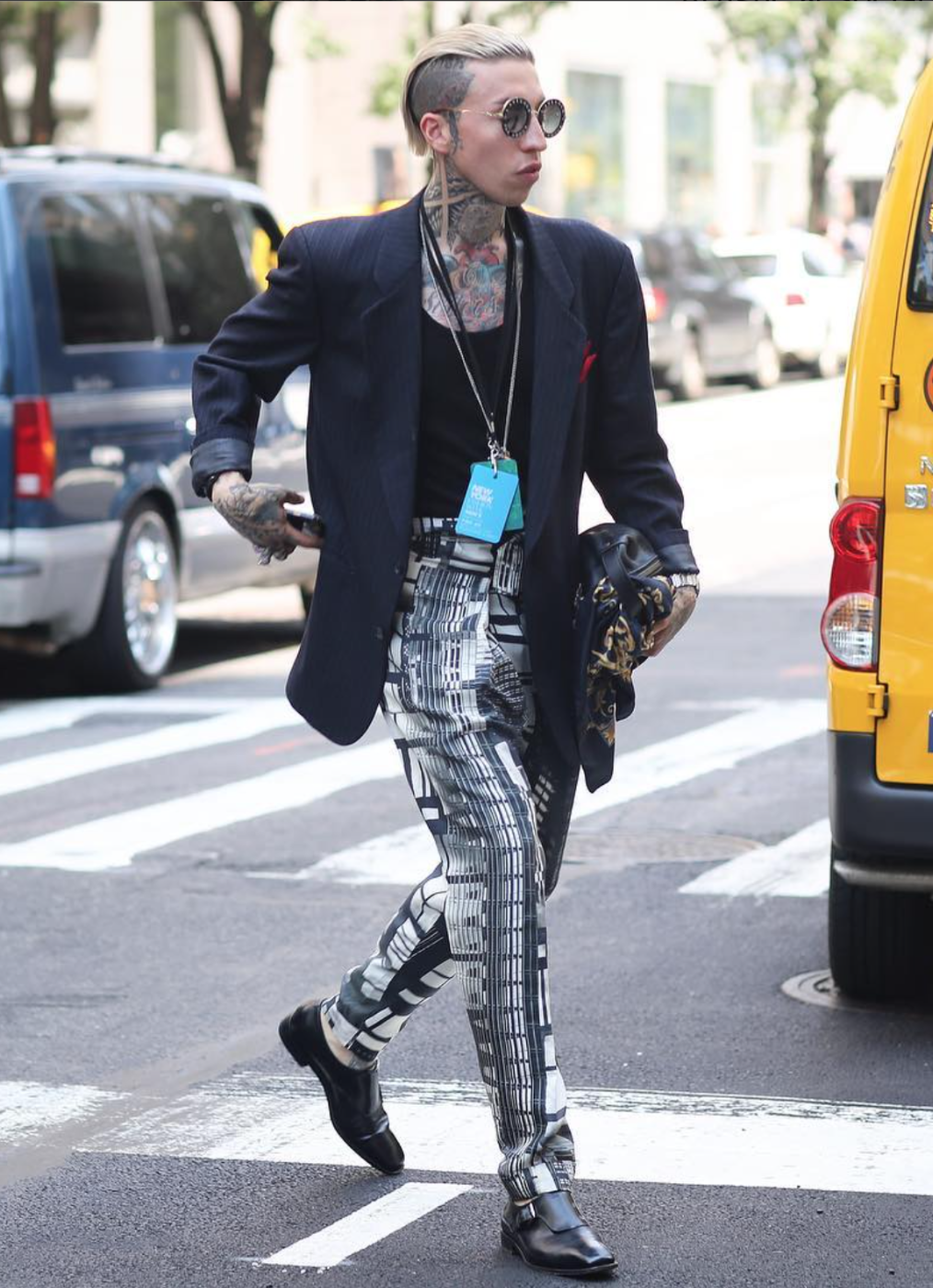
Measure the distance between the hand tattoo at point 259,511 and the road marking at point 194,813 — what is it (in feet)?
11.5

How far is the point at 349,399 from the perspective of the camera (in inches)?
164

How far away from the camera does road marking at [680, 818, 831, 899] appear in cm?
701

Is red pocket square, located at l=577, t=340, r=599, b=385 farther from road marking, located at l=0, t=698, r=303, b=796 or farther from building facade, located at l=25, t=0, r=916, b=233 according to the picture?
building facade, located at l=25, t=0, r=916, b=233

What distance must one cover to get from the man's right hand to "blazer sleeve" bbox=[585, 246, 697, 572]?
0.53 meters

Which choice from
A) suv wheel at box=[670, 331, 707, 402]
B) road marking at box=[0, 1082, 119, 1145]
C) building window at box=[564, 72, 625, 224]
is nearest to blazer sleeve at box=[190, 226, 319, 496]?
road marking at box=[0, 1082, 119, 1145]

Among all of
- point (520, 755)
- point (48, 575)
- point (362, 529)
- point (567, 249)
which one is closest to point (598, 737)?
point (520, 755)

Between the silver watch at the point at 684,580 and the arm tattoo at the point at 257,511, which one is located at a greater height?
the arm tattoo at the point at 257,511

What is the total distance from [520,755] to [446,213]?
90 cm

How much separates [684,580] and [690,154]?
52.0 m

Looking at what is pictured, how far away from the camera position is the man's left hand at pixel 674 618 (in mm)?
4258

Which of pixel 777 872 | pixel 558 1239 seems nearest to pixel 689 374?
pixel 777 872

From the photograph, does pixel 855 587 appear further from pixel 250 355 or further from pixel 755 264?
pixel 755 264

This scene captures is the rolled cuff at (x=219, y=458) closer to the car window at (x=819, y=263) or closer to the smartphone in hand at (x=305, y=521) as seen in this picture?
the smartphone in hand at (x=305, y=521)

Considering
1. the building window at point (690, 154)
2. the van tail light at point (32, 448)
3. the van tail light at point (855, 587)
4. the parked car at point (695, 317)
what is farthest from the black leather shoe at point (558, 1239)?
the building window at point (690, 154)
